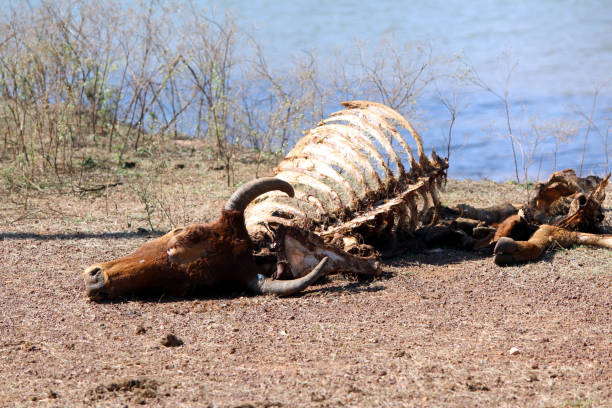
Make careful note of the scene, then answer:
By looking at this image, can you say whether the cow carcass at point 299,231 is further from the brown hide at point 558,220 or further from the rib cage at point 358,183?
the brown hide at point 558,220

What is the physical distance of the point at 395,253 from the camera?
20.4ft

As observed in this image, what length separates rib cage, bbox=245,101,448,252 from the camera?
5840mm

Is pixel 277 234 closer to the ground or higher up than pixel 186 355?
higher up

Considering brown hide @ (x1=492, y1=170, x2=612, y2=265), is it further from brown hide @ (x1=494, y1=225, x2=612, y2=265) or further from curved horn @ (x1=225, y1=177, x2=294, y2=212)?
curved horn @ (x1=225, y1=177, x2=294, y2=212)

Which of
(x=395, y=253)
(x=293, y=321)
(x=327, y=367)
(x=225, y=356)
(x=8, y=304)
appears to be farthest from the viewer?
(x=395, y=253)

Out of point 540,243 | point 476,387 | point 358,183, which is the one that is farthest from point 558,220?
point 476,387

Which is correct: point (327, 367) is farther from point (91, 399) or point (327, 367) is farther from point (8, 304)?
point (8, 304)

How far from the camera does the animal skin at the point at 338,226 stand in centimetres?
472

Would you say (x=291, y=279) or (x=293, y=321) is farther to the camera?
(x=291, y=279)

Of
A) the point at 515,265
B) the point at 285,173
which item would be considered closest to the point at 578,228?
the point at 515,265

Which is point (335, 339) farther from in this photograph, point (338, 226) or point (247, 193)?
point (338, 226)

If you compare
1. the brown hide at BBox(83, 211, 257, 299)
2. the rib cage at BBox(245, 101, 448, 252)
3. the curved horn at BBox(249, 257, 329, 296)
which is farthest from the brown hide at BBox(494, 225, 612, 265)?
the brown hide at BBox(83, 211, 257, 299)

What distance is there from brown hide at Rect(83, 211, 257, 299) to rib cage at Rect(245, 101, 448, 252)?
645 mm

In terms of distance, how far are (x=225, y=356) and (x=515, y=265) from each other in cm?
298
